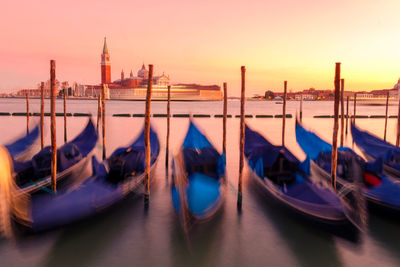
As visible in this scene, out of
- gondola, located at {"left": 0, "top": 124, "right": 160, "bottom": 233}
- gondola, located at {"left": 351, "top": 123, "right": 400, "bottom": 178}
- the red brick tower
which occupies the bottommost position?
gondola, located at {"left": 0, "top": 124, "right": 160, "bottom": 233}

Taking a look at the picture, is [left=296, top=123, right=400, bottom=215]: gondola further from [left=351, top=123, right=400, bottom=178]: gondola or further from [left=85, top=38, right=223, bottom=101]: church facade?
[left=85, top=38, right=223, bottom=101]: church facade

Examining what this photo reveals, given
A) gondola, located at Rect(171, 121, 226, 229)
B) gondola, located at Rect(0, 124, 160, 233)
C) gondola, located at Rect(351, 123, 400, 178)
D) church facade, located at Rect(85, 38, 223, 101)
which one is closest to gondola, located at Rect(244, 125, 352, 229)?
gondola, located at Rect(171, 121, 226, 229)

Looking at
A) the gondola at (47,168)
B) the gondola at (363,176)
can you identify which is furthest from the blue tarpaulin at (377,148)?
the gondola at (47,168)

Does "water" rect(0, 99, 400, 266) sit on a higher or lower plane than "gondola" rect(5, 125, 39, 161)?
lower

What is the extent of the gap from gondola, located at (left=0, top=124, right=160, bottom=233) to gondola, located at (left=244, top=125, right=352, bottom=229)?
2.84 meters

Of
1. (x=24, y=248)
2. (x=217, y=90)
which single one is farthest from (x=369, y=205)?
(x=217, y=90)

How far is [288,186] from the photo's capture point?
20.0ft

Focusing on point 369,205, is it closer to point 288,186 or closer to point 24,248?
point 288,186

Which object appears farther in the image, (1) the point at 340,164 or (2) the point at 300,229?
(1) the point at 340,164

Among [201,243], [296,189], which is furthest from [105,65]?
[201,243]

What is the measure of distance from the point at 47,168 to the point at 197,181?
3.63 meters

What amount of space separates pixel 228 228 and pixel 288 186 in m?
1.52

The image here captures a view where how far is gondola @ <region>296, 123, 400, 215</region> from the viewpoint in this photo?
17.3ft

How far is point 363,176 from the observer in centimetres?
617
